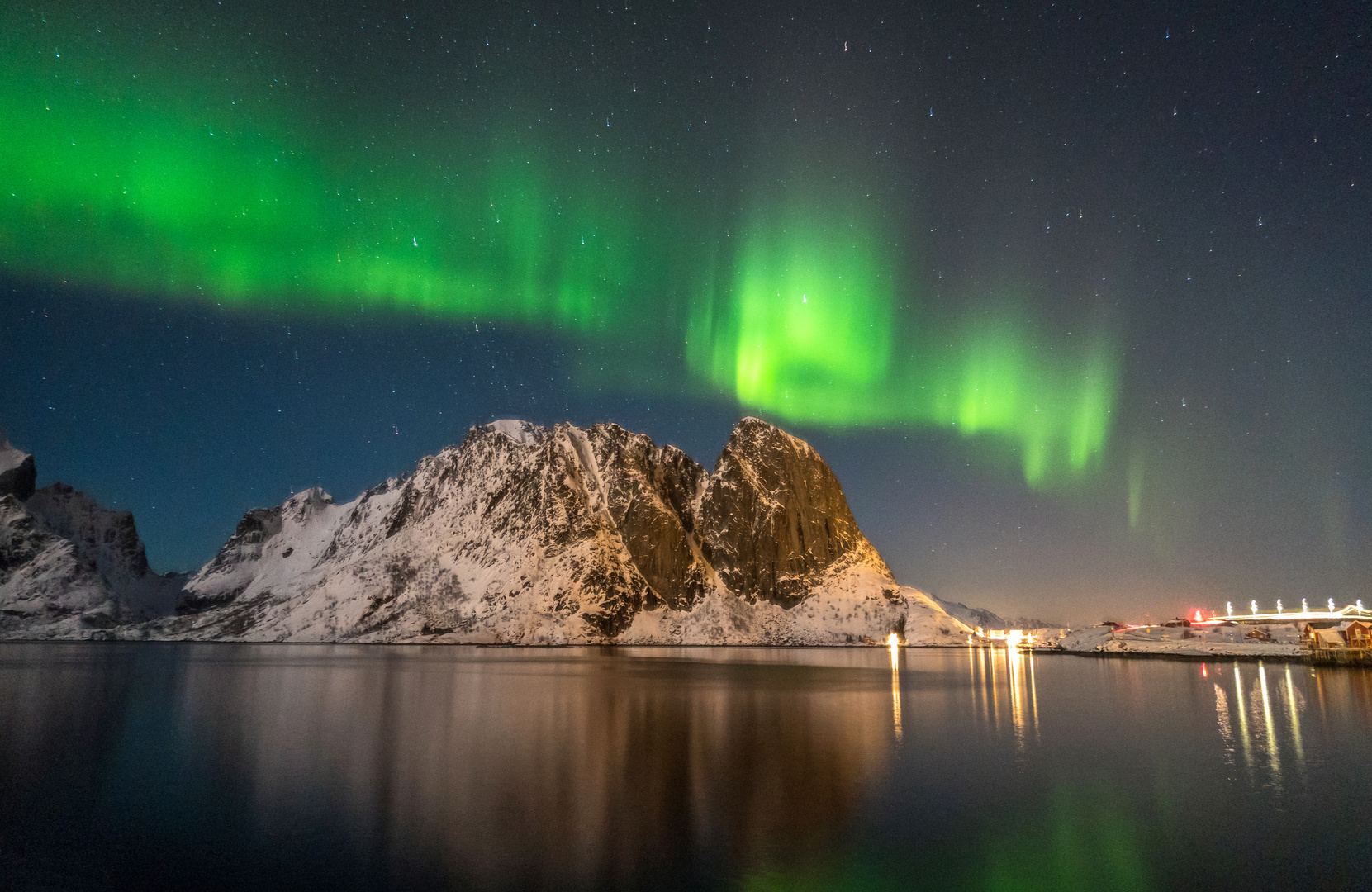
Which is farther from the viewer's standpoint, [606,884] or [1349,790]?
[1349,790]

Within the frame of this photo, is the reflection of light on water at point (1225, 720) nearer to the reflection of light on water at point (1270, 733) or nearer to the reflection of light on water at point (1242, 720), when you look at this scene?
the reflection of light on water at point (1242, 720)

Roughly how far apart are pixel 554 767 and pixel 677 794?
6698 millimetres

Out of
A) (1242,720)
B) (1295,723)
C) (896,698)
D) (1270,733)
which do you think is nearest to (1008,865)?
(1270,733)

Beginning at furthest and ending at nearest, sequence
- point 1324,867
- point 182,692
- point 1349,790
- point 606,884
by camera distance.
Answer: point 182,692 < point 1349,790 < point 1324,867 < point 606,884

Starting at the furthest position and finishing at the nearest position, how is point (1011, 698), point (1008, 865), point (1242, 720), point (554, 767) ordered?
point (1011, 698) < point (1242, 720) < point (554, 767) < point (1008, 865)

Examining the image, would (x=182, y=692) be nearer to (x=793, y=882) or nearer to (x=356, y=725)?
(x=356, y=725)

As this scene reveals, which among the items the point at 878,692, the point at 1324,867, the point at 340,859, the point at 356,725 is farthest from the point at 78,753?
the point at 878,692

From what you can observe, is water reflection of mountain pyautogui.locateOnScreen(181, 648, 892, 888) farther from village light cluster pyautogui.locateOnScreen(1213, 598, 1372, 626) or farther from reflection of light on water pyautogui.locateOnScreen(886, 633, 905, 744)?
village light cluster pyautogui.locateOnScreen(1213, 598, 1372, 626)

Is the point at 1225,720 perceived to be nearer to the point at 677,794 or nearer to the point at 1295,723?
the point at 1295,723

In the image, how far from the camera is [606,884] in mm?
16328

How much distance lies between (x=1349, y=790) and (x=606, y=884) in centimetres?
2798

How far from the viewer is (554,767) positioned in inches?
1156

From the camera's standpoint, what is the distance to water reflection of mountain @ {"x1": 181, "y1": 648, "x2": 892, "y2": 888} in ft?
63.8

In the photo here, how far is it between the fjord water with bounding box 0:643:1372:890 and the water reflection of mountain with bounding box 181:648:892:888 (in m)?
0.15
